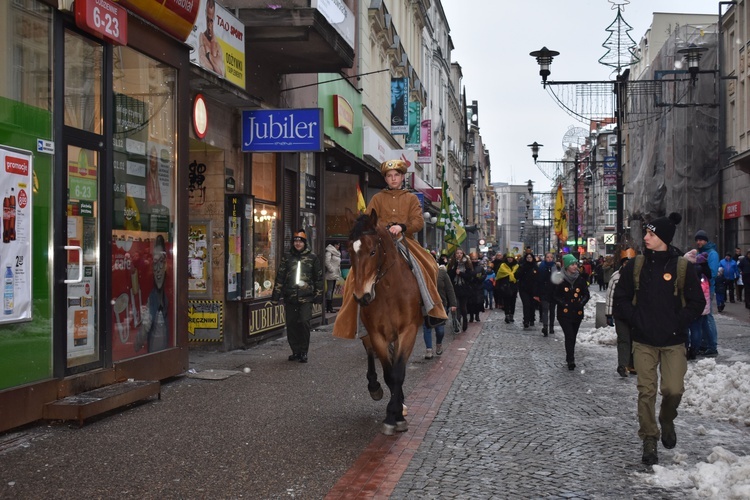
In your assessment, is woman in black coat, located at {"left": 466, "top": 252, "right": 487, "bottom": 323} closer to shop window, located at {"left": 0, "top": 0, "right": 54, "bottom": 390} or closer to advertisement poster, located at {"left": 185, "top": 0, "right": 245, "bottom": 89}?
advertisement poster, located at {"left": 185, "top": 0, "right": 245, "bottom": 89}

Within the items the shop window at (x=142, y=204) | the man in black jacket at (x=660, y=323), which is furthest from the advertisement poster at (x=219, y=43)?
the man in black jacket at (x=660, y=323)

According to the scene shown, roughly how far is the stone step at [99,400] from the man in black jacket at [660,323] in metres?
4.70

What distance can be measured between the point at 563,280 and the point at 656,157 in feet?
86.1

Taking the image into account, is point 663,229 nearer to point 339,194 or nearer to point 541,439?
point 541,439

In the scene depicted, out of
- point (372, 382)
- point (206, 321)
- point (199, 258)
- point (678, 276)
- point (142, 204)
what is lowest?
point (372, 382)

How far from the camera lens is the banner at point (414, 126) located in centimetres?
3566

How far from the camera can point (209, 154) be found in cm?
1434

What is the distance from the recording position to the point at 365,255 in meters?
7.72

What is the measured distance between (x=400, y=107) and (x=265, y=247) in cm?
1755

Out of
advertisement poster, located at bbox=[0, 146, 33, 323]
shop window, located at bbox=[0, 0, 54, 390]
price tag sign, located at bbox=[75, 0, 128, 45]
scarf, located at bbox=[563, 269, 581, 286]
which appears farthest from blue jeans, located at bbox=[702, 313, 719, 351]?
advertisement poster, located at bbox=[0, 146, 33, 323]

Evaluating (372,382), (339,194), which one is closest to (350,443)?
(372,382)

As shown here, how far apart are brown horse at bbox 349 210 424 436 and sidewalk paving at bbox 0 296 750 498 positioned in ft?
1.43

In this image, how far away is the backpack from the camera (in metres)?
6.92

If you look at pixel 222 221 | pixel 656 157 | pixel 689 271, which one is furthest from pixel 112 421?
pixel 656 157
